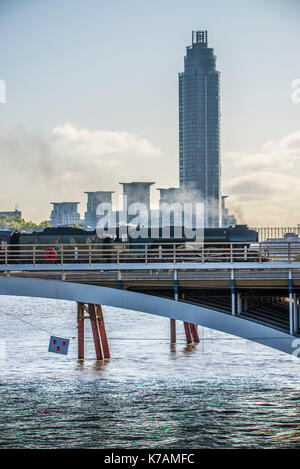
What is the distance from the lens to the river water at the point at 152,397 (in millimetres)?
34219

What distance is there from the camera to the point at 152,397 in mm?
41062

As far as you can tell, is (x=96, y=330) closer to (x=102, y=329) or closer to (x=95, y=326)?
(x=95, y=326)

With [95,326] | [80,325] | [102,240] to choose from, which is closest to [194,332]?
[102,240]

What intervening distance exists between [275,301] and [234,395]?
544 cm

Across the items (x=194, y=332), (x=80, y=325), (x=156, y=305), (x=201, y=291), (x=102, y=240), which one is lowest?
(x=194, y=332)

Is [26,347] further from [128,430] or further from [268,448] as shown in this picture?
[268,448]

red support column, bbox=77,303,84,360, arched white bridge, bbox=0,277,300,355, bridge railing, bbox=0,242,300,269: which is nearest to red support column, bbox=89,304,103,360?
red support column, bbox=77,303,84,360

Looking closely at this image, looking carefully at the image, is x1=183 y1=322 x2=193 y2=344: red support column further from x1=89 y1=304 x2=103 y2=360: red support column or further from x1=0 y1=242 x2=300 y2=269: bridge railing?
x1=89 y1=304 x2=103 y2=360: red support column

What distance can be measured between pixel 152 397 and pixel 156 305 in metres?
5.15

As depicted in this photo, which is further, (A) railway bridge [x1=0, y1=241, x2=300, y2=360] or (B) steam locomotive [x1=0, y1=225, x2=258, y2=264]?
(B) steam locomotive [x1=0, y1=225, x2=258, y2=264]

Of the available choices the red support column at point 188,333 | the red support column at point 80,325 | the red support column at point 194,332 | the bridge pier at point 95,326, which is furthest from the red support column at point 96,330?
the red support column at point 194,332

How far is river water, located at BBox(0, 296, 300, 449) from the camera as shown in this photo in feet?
112

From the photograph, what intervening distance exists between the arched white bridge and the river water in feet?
11.4
